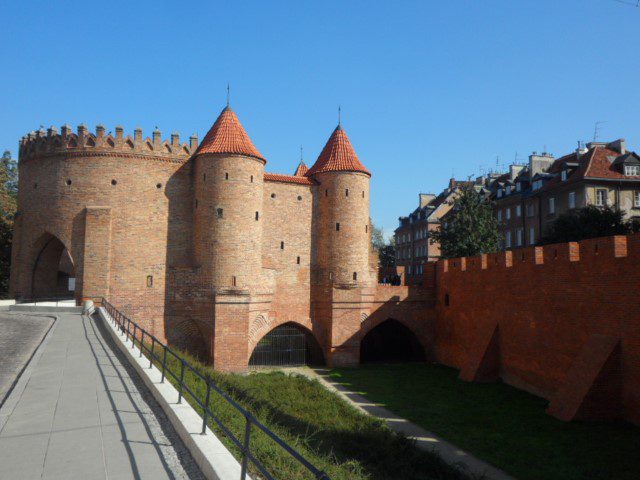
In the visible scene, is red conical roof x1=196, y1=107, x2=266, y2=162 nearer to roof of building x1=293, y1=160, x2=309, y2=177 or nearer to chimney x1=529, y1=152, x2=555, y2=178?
roof of building x1=293, y1=160, x2=309, y2=177

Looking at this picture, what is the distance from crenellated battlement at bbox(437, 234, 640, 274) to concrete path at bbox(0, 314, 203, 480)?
42.1 feet

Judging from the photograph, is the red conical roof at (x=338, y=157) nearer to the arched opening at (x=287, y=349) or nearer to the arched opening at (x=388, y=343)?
the arched opening at (x=287, y=349)

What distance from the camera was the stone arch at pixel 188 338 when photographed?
75.8 feet

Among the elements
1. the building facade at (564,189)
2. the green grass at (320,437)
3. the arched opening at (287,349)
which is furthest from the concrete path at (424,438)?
the building facade at (564,189)

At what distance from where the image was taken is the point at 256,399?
16047 mm

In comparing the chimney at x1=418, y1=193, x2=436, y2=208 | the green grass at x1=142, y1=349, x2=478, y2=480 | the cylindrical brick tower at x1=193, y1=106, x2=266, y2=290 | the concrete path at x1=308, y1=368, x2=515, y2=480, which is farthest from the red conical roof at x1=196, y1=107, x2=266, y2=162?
the chimney at x1=418, y1=193, x2=436, y2=208

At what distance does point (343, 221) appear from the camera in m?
25.4

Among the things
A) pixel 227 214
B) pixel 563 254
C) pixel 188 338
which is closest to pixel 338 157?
pixel 227 214

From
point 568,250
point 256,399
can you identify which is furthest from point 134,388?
point 568,250

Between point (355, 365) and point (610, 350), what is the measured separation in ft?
42.4

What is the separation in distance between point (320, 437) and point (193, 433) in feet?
24.3

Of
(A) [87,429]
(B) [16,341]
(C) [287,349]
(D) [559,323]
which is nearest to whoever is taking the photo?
(A) [87,429]

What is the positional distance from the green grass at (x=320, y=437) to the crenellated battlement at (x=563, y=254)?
7809mm

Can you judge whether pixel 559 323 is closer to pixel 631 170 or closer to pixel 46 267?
pixel 631 170
